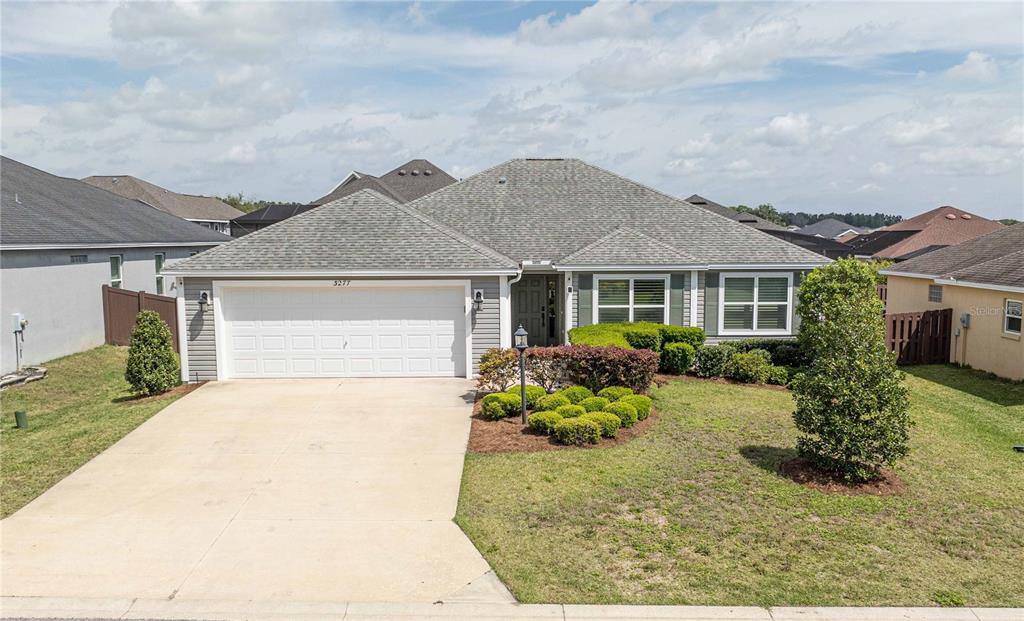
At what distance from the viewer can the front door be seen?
19234mm

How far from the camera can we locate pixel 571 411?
11.2 meters

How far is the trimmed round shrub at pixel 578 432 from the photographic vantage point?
1039 centimetres

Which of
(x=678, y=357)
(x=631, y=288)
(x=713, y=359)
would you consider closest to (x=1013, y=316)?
(x=713, y=359)

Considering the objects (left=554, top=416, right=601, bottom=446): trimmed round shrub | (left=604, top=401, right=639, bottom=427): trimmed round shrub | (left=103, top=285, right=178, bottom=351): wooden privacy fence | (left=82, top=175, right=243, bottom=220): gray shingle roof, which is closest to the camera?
(left=554, top=416, right=601, bottom=446): trimmed round shrub

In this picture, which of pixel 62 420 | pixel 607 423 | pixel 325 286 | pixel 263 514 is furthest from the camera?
pixel 325 286

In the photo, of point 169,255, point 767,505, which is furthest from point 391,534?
point 169,255

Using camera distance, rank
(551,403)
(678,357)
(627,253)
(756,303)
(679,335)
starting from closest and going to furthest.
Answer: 1. (551,403)
2. (678,357)
3. (679,335)
4. (627,253)
5. (756,303)

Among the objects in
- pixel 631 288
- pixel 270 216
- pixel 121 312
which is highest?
pixel 270 216

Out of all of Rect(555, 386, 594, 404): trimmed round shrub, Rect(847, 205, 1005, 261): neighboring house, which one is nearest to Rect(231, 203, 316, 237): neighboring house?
Rect(555, 386, 594, 404): trimmed round shrub

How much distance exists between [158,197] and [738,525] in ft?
167

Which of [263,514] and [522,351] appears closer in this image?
[263,514]

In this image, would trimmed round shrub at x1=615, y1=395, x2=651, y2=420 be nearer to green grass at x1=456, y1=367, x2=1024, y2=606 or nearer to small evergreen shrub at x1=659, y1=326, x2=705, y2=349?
green grass at x1=456, y1=367, x2=1024, y2=606

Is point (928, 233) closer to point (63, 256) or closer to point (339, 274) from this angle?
point (339, 274)

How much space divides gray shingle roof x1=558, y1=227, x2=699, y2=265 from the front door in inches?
64.0
